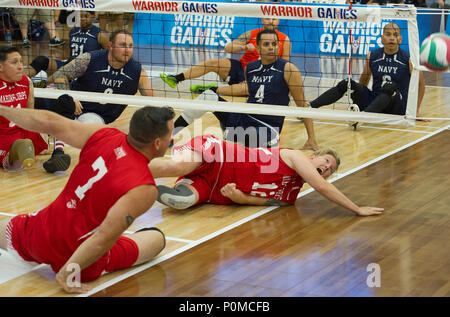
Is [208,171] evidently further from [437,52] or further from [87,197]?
[437,52]

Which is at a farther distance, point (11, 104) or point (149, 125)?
point (11, 104)

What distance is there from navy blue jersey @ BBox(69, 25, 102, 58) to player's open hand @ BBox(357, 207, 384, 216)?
497 centimetres

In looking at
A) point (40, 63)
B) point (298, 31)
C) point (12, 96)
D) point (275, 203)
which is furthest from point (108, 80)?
point (298, 31)

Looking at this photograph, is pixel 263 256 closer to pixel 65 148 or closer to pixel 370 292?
pixel 370 292

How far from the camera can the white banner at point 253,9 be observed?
6.86 meters

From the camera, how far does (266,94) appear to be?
746 centimetres

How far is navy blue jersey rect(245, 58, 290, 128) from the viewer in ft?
24.4

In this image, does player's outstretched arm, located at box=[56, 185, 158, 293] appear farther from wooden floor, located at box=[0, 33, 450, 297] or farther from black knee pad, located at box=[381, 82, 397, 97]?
black knee pad, located at box=[381, 82, 397, 97]

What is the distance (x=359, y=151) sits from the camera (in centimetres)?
748

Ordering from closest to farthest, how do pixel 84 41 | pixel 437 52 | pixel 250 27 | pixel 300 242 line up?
1. pixel 300 242
2. pixel 437 52
3. pixel 84 41
4. pixel 250 27

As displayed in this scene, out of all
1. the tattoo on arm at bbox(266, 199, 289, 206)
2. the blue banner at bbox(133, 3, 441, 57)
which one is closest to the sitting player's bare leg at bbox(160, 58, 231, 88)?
the tattoo on arm at bbox(266, 199, 289, 206)

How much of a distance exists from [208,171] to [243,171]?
286mm

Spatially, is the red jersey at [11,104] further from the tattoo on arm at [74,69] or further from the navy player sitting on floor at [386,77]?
the navy player sitting on floor at [386,77]

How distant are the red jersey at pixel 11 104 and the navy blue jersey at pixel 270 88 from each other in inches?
93.7
